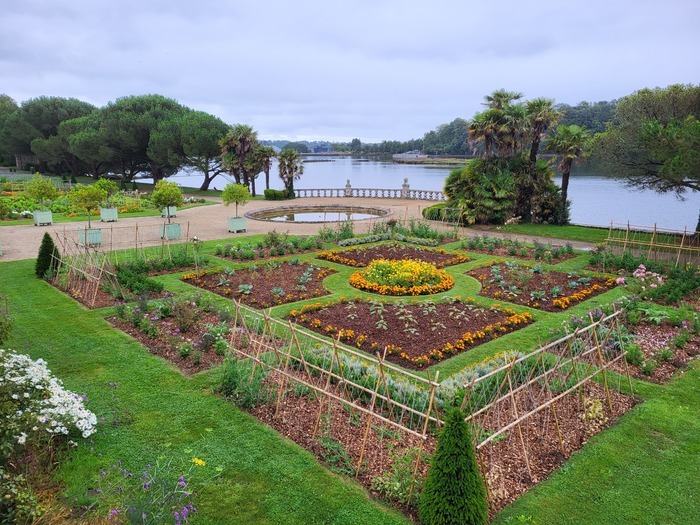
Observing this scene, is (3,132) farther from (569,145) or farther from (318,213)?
(569,145)

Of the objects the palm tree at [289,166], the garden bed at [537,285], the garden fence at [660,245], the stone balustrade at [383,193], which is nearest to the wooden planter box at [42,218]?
the palm tree at [289,166]

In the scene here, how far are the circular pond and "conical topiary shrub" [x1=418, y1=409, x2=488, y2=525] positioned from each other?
84.2 ft

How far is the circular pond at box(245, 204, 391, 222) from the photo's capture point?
30953mm

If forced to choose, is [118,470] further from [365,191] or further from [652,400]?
[365,191]

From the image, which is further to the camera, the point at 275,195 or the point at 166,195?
the point at 275,195

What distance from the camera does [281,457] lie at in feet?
19.6

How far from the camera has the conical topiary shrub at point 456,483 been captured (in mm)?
4484

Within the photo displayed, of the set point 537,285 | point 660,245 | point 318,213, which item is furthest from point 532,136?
point 318,213

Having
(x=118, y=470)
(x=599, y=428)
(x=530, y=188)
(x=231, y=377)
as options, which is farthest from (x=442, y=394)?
(x=530, y=188)

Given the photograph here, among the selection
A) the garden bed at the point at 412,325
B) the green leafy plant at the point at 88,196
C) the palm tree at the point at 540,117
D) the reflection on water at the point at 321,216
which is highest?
Result: the palm tree at the point at 540,117

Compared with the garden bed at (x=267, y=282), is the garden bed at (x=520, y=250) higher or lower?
higher

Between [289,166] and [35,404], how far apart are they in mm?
36425

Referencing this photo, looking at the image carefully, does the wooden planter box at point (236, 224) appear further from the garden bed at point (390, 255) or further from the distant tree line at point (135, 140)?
the distant tree line at point (135, 140)

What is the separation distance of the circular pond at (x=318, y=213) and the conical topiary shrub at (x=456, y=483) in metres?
25.7
